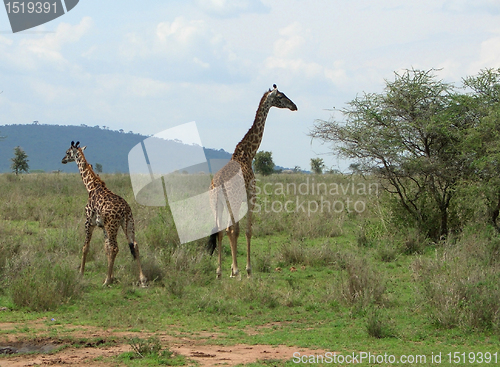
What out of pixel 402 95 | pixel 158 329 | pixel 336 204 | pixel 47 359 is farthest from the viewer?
pixel 336 204

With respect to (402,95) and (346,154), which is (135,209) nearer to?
(346,154)

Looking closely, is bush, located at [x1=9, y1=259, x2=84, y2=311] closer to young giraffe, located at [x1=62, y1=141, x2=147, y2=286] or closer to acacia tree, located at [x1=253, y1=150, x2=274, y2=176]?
young giraffe, located at [x1=62, y1=141, x2=147, y2=286]

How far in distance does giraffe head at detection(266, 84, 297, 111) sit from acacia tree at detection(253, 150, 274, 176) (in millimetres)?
26958

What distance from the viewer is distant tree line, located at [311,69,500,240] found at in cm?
1146

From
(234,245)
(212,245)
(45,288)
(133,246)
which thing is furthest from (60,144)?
(45,288)

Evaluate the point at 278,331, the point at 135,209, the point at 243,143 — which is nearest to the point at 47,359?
the point at 278,331

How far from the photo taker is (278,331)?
22.7 feet

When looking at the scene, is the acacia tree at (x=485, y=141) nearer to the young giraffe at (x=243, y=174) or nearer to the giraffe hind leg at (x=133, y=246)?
the young giraffe at (x=243, y=174)

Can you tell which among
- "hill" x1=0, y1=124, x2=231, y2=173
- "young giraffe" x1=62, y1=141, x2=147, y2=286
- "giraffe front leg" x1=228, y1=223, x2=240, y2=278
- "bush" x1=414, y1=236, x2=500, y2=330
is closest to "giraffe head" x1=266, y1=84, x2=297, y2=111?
"giraffe front leg" x1=228, y1=223, x2=240, y2=278

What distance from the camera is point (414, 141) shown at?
12.6 metres

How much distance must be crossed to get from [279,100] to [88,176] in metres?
4.11

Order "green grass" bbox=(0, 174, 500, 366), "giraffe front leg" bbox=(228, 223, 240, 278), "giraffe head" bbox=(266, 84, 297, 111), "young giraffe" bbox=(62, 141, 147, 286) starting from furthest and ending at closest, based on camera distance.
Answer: "giraffe head" bbox=(266, 84, 297, 111) → "giraffe front leg" bbox=(228, 223, 240, 278) → "young giraffe" bbox=(62, 141, 147, 286) → "green grass" bbox=(0, 174, 500, 366)

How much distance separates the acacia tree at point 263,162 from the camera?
38188mm

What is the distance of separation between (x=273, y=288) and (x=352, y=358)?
363 cm
